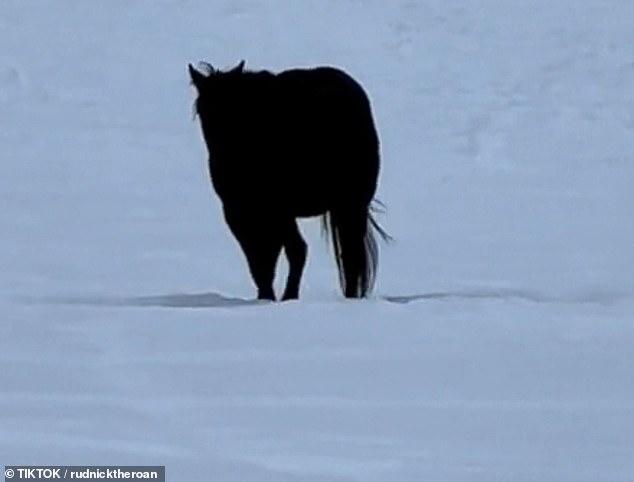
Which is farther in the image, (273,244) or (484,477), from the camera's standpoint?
(273,244)

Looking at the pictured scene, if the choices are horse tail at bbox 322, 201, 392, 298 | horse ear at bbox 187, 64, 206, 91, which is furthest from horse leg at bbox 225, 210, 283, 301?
horse ear at bbox 187, 64, 206, 91

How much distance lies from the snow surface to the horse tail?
0.40 m

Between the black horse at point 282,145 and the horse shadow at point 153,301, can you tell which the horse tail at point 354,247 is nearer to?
the black horse at point 282,145

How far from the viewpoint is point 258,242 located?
6.66 m

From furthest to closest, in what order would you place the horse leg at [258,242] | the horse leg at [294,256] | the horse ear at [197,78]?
the horse leg at [294,256] → the horse leg at [258,242] → the horse ear at [197,78]

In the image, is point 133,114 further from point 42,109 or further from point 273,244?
point 273,244

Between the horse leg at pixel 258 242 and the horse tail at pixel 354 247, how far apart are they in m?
0.26

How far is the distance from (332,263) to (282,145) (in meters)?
3.09

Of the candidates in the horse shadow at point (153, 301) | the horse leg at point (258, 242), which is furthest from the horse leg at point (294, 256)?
the horse shadow at point (153, 301)

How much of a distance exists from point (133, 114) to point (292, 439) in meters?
13.8

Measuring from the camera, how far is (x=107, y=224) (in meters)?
10.8

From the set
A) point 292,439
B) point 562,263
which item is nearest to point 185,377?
point 292,439

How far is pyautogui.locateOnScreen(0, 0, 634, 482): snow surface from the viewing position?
370 cm

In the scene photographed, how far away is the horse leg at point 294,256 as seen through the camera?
22.2 feet
